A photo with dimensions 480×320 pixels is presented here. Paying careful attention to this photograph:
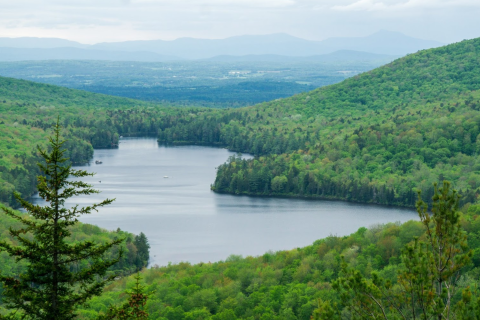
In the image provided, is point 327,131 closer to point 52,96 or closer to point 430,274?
point 52,96

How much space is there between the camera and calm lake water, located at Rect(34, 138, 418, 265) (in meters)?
57.9

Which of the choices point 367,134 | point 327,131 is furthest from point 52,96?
point 367,134

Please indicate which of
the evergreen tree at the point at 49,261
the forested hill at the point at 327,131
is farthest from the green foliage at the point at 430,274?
the forested hill at the point at 327,131

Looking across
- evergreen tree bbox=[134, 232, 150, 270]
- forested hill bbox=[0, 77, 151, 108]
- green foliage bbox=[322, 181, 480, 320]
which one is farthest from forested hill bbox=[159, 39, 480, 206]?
green foliage bbox=[322, 181, 480, 320]

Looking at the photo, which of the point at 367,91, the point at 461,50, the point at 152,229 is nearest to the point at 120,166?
the point at 152,229

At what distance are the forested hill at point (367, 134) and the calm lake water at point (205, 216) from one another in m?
3.86

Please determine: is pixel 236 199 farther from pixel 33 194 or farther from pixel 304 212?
pixel 33 194

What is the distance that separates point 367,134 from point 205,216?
3411 cm

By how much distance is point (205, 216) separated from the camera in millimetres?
68125

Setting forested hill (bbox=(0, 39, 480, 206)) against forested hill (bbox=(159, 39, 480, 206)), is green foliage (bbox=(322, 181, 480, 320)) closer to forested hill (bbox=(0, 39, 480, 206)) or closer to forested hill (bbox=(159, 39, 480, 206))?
forested hill (bbox=(0, 39, 480, 206))

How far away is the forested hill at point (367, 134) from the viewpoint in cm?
7938

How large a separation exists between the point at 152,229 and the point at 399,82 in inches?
3325

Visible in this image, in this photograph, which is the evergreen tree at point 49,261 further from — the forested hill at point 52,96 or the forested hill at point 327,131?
the forested hill at point 52,96

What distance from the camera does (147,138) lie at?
139 metres
